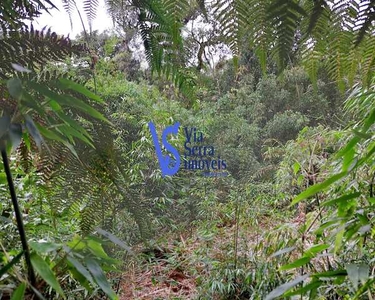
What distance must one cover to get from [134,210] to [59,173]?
9cm

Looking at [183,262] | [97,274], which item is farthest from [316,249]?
[183,262]

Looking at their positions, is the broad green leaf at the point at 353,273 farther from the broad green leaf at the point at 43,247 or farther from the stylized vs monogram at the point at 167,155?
the stylized vs monogram at the point at 167,155

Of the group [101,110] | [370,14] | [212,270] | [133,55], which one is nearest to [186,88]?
[101,110]

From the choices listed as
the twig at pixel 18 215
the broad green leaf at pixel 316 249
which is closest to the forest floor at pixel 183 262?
the broad green leaf at pixel 316 249

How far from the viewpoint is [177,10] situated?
0.37 m

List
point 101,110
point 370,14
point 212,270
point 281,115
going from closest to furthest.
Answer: point 370,14 → point 101,110 → point 212,270 → point 281,115

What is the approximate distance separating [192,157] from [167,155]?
0.31m

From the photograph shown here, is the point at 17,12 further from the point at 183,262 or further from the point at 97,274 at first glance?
the point at 183,262

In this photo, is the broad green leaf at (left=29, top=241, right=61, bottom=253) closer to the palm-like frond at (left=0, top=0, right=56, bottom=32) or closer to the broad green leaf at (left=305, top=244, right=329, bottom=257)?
the palm-like frond at (left=0, top=0, right=56, bottom=32)

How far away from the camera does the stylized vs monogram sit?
7.62 feet

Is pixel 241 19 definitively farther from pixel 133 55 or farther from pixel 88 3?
pixel 133 55

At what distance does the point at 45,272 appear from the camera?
274mm

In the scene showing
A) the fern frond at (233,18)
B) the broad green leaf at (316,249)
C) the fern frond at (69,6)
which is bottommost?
the broad green leaf at (316,249)

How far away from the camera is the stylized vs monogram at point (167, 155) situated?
232 cm
